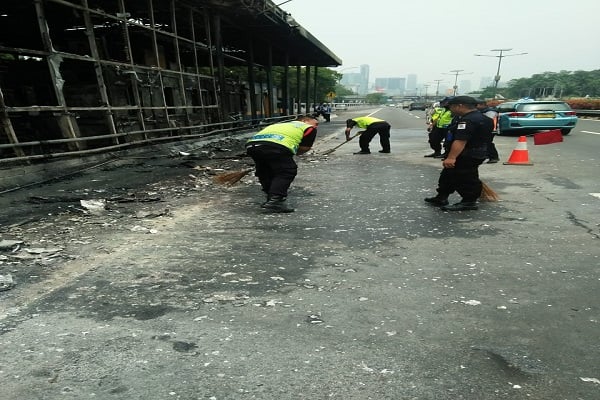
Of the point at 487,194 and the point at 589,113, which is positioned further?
the point at 589,113

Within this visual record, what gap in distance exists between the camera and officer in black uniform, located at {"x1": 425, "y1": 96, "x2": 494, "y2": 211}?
17.5 feet

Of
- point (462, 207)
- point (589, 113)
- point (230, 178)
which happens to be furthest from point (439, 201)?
point (589, 113)

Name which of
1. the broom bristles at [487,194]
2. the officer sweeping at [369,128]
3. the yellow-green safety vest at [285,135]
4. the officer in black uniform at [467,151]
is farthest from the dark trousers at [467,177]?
the officer sweeping at [369,128]

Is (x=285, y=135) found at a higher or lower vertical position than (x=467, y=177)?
higher

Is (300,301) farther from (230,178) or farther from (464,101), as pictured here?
(230,178)

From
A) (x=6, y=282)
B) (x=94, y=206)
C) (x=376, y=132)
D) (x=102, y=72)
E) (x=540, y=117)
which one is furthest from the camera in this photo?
(x=540, y=117)

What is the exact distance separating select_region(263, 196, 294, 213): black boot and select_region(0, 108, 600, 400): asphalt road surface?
0.17 meters

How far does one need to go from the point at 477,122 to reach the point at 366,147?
671 centimetres

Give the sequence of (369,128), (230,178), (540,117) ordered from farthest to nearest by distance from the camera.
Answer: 1. (540,117)
2. (369,128)
3. (230,178)

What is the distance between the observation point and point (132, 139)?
11.7 metres

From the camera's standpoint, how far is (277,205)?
543 centimetres

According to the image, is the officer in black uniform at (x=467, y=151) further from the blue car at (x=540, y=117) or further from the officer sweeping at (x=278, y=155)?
the blue car at (x=540, y=117)

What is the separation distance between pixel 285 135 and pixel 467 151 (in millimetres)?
2457

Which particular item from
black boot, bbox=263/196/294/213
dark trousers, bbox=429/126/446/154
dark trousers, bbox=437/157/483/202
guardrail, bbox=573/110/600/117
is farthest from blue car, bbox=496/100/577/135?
guardrail, bbox=573/110/600/117
